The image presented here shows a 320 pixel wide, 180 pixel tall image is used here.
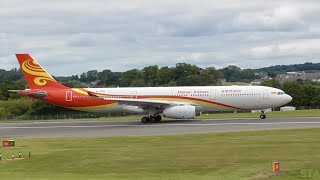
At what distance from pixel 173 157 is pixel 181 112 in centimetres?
2729

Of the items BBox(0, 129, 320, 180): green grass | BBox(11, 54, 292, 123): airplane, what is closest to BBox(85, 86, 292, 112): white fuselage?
BBox(11, 54, 292, 123): airplane

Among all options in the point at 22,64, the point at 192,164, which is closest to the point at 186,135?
the point at 192,164

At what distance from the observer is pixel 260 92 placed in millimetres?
59562

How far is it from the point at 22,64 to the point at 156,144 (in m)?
31.9

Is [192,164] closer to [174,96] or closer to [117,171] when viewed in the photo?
[117,171]

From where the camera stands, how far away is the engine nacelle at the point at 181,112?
187 feet

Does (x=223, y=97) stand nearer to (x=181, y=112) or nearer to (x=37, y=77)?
(x=181, y=112)

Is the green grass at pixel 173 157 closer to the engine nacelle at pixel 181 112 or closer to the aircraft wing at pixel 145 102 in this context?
the engine nacelle at pixel 181 112

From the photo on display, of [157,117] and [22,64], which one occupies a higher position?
[22,64]

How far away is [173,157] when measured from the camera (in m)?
29.8

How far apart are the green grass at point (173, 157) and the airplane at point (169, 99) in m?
17.2

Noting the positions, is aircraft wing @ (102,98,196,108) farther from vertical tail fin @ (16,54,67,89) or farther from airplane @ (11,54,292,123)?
vertical tail fin @ (16,54,67,89)

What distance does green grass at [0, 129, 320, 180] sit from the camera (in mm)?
25047

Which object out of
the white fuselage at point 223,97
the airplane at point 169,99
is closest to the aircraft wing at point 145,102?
the airplane at point 169,99
